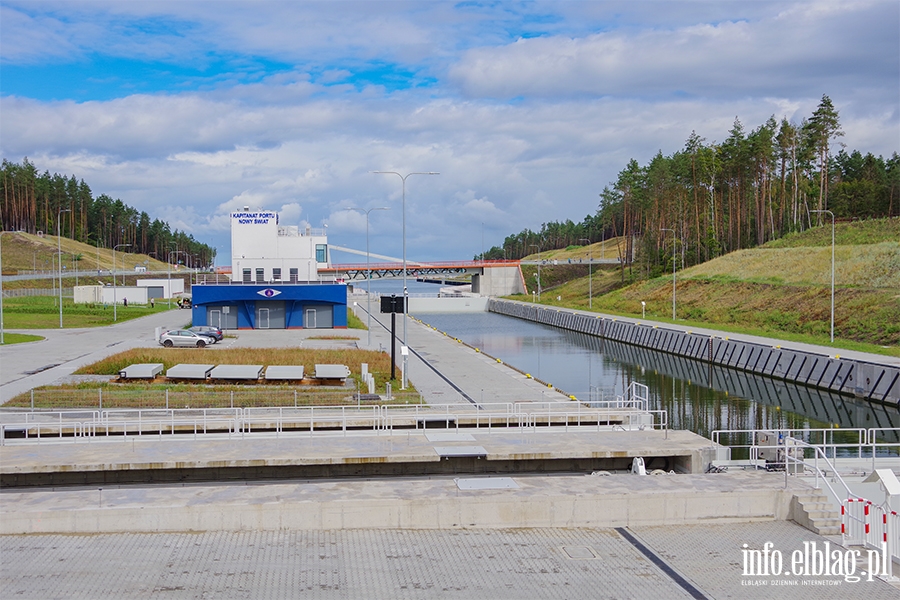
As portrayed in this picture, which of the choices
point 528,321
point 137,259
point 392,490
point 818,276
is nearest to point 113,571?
point 392,490

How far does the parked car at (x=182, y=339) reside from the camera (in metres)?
52.8

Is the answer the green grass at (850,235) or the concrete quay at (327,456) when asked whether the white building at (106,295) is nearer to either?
the green grass at (850,235)

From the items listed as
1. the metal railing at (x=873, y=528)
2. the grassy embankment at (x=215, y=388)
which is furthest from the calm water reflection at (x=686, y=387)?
the metal railing at (x=873, y=528)

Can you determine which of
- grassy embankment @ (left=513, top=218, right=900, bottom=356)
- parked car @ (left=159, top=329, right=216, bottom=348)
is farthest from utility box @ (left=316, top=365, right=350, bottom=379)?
grassy embankment @ (left=513, top=218, right=900, bottom=356)

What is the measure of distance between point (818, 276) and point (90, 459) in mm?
66354

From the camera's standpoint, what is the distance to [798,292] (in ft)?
229

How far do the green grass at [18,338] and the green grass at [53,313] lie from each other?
8.41 metres

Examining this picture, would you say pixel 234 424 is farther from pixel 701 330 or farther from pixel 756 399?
pixel 701 330

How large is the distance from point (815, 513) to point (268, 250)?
6976 centimetres

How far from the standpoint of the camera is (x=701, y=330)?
65875 millimetres

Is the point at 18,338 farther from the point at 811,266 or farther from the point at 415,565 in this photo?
the point at 811,266

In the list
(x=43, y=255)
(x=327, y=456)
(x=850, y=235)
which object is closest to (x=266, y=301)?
(x=327, y=456)

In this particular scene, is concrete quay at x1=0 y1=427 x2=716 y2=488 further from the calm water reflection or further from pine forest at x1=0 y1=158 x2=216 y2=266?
pine forest at x1=0 y1=158 x2=216 y2=266

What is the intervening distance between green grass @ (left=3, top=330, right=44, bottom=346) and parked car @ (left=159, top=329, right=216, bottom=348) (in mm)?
11129
